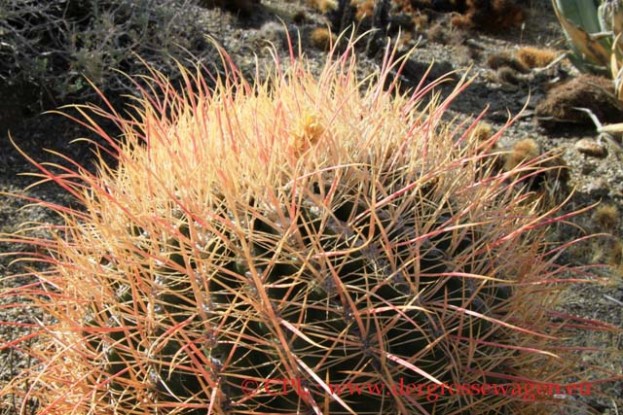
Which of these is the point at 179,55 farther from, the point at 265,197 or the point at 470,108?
the point at 265,197

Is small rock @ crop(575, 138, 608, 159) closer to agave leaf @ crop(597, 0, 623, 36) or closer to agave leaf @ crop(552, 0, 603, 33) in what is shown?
agave leaf @ crop(597, 0, 623, 36)

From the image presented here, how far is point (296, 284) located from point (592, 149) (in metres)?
3.56

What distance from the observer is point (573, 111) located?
183 inches

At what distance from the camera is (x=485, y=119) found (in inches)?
188

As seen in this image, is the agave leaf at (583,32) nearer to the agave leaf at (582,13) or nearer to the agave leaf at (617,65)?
the agave leaf at (582,13)

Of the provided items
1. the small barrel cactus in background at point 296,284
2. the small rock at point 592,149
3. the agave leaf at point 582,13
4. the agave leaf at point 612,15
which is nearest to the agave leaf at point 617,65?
the agave leaf at point 612,15

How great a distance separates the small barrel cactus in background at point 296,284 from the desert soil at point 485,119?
38 cm

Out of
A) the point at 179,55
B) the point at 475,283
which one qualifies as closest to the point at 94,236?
the point at 475,283

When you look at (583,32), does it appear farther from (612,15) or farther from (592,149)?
(592,149)

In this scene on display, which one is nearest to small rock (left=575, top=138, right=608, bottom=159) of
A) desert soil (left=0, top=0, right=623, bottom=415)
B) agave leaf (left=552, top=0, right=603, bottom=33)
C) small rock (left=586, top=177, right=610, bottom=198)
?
desert soil (left=0, top=0, right=623, bottom=415)

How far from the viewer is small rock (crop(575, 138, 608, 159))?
432 cm

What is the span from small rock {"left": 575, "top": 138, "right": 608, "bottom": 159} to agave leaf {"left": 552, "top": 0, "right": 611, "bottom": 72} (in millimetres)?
749

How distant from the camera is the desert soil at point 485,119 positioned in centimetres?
280

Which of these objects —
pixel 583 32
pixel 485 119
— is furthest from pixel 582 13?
pixel 485 119
